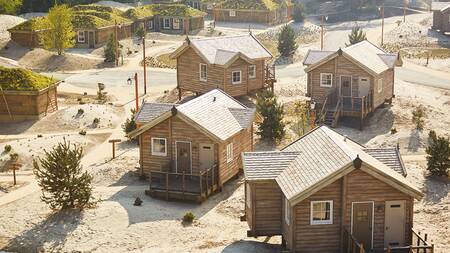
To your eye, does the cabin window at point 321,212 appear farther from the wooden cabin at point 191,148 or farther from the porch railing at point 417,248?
the wooden cabin at point 191,148

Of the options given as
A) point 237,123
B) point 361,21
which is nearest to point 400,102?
point 237,123

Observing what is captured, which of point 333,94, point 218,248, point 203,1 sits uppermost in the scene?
point 203,1

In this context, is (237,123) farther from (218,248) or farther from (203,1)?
(203,1)

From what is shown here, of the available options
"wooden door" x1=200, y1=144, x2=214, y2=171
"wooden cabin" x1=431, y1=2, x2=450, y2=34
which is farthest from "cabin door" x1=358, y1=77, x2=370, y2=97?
"wooden cabin" x1=431, y1=2, x2=450, y2=34

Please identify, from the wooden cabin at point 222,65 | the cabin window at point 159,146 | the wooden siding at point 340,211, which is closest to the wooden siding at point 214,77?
the wooden cabin at point 222,65

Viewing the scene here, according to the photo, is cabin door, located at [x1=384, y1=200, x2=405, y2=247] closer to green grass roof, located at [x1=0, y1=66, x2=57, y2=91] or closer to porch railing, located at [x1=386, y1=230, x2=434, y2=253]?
porch railing, located at [x1=386, y1=230, x2=434, y2=253]

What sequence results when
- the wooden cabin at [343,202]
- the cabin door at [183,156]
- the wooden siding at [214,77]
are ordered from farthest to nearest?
the wooden siding at [214,77], the cabin door at [183,156], the wooden cabin at [343,202]
